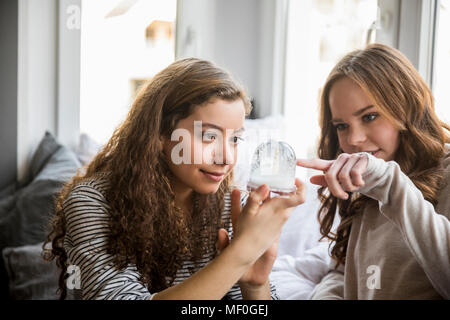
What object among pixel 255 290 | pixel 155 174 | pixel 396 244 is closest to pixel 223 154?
pixel 155 174

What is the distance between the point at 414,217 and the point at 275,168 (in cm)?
24

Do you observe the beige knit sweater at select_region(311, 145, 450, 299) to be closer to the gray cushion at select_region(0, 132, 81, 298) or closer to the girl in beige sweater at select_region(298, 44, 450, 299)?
the girl in beige sweater at select_region(298, 44, 450, 299)

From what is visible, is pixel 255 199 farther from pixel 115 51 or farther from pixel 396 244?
pixel 115 51

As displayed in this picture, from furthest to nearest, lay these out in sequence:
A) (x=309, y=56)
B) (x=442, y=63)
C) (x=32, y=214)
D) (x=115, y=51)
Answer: (x=309, y=56) → (x=115, y=51) → (x=32, y=214) → (x=442, y=63)

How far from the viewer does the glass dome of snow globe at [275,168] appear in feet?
2.24

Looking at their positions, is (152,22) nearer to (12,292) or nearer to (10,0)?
(10,0)

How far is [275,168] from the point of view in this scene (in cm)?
70

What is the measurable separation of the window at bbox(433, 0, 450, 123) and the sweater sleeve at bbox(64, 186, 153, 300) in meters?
1.04

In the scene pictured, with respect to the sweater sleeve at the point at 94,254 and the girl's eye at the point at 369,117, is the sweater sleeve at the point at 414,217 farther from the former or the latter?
the sweater sleeve at the point at 94,254

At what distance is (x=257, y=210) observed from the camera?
64 cm

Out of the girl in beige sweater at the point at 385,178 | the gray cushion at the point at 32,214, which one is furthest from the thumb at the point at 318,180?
the gray cushion at the point at 32,214

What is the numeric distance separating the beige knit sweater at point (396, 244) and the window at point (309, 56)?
3.67ft

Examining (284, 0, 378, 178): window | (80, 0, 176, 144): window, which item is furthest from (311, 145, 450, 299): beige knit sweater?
(80, 0, 176, 144): window

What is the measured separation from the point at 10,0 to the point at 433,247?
1.76m
